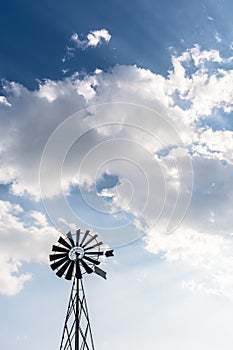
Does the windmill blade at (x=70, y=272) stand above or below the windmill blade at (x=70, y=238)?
below

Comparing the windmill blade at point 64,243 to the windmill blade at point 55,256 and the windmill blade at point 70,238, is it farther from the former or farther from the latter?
the windmill blade at point 55,256

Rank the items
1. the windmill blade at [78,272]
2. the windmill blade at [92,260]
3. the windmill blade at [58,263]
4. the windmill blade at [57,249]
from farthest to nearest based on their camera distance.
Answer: the windmill blade at [92,260] → the windmill blade at [57,249] → the windmill blade at [58,263] → the windmill blade at [78,272]

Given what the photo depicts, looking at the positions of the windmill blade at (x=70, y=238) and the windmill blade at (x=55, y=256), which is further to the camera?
the windmill blade at (x=70, y=238)

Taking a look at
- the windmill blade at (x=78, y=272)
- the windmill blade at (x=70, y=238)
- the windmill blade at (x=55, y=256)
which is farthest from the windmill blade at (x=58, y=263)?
the windmill blade at (x=70, y=238)

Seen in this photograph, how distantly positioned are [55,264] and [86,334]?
6371 mm

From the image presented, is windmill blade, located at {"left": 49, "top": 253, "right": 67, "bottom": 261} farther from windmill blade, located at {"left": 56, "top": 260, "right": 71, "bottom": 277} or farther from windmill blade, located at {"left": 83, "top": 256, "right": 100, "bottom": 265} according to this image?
windmill blade, located at {"left": 83, "top": 256, "right": 100, "bottom": 265}

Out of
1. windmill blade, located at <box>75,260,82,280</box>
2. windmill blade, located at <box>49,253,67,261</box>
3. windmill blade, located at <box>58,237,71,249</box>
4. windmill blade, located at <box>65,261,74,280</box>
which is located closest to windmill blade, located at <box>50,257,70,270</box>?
windmill blade, located at <box>49,253,67,261</box>

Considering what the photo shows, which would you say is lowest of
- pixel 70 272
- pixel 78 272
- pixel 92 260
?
pixel 78 272

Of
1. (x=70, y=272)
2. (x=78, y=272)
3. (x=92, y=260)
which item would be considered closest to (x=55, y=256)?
(x=70, y=272)

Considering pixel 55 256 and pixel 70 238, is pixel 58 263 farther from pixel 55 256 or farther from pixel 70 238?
pixel 70 238

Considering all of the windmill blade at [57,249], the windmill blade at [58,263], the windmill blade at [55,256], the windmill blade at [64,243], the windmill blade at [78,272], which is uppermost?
the windmill blade at [64,243]

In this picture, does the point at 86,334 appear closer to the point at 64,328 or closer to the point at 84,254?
the point at 64,328

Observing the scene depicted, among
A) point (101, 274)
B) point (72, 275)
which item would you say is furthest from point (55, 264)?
point (101, 274)

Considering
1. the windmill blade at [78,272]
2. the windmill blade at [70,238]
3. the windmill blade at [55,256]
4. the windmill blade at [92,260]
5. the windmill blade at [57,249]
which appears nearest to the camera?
the windmill blade at [78,272]
